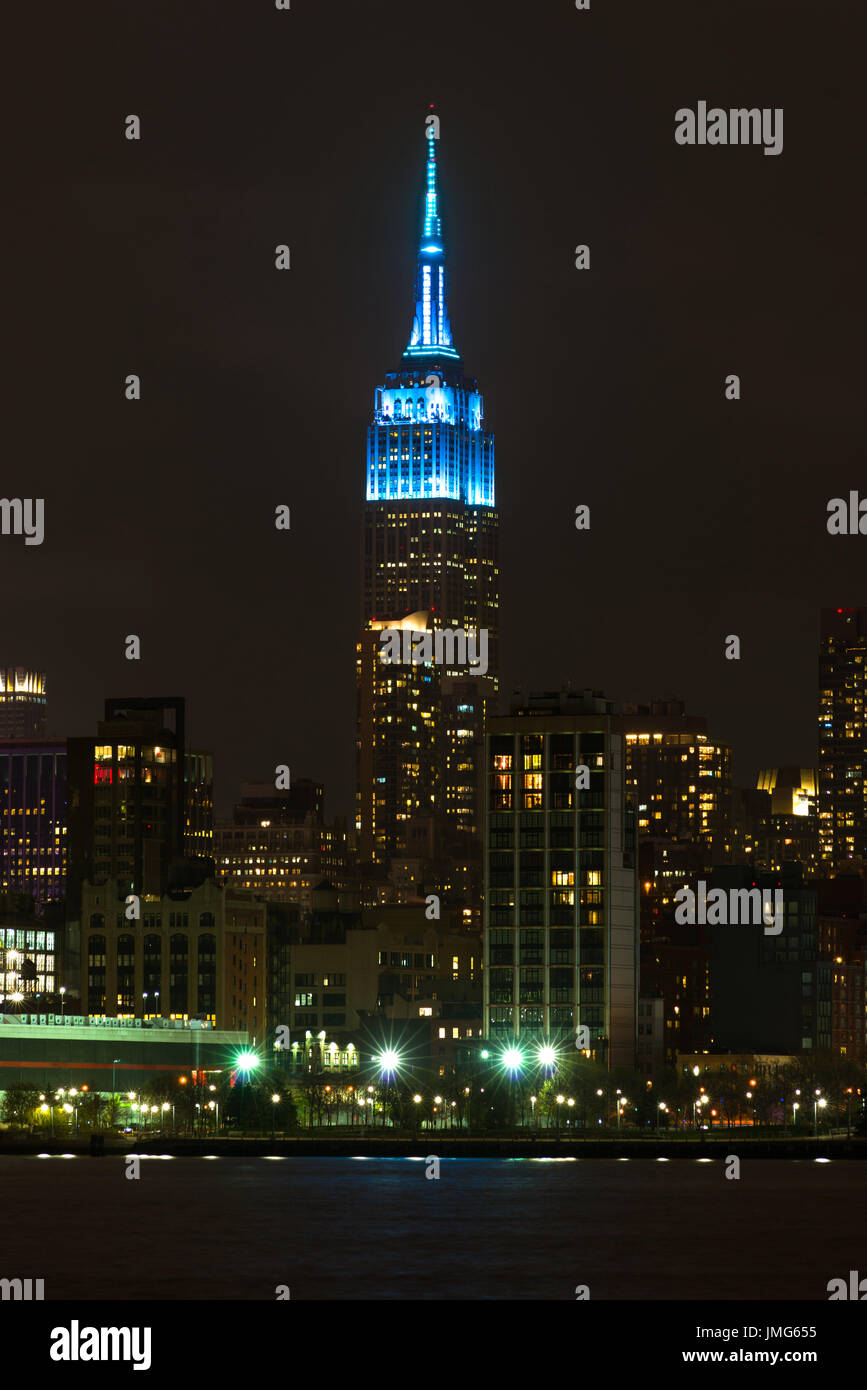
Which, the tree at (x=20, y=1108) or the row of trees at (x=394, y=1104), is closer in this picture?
the tree at (x=20, y=1108)

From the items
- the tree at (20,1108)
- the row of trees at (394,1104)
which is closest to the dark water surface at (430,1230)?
the tree at (20,1108)

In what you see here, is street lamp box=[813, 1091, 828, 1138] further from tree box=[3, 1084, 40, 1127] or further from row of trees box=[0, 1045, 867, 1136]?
tree box=[3, 1084, 40, 1127]

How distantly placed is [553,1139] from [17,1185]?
3796cm

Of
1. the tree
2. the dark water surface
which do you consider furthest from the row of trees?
the dark water surface

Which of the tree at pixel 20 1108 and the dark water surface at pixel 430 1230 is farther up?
the tree at pixel 20 1108

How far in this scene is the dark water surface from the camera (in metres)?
106

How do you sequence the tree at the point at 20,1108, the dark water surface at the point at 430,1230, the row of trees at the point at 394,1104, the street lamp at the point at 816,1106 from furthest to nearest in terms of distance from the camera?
1. the street lamp at the point at 816,1106
2. the row of trees at the point at 394,1104
3. the tree at the point at 20,1108
4. the dark water surface at the point at 430,1230

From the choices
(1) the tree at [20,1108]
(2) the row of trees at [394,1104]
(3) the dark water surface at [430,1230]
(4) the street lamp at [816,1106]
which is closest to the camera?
(3) the dark water surface at [430,1230]

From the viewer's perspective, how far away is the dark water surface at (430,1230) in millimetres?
105875

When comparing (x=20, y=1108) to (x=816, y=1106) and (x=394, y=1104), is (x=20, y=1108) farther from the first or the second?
(x=816, y=1106)

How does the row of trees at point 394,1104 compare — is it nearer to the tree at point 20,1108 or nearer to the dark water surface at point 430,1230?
the tree at point 20,1108

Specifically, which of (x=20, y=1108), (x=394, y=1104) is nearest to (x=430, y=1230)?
(x=20, y=1108)
